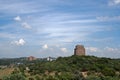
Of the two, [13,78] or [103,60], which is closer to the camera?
[13,78]

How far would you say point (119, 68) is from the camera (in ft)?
267

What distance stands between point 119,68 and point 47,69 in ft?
69.8

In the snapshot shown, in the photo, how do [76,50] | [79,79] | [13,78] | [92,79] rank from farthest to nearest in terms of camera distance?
[76,50], [79,79], [92,79], [13,78]

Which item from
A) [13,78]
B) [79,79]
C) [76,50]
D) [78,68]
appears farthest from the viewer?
[76,50]

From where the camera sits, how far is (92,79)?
48406mm

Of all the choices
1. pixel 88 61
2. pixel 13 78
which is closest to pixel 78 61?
pixel 88 61

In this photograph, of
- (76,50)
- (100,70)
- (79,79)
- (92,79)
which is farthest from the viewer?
(76,50)

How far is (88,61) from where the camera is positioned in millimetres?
92438

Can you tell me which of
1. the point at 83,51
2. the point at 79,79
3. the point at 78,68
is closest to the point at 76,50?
the point at 83,51

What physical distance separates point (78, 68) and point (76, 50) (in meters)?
34.5

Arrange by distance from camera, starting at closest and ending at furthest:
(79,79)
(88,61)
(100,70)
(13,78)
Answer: (13,78) → (79,79) → (100,70) → (88,61)

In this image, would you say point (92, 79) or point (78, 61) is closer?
point (92, 79)

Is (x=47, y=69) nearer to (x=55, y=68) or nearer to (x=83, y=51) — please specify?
(x=55, y=68)

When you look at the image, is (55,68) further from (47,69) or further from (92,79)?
(92,79)
